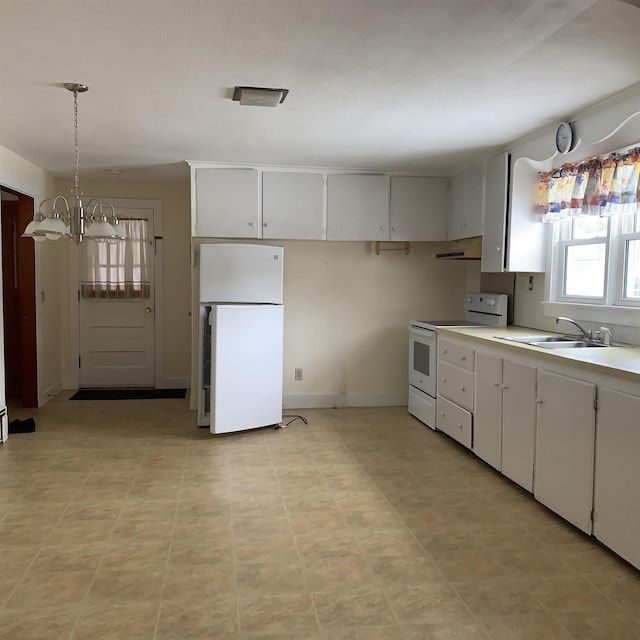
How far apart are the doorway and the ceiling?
100 centimetres

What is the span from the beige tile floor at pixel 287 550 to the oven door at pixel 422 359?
653 millimetres

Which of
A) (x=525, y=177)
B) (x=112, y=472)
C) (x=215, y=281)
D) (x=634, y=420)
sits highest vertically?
(x=525, y=177)

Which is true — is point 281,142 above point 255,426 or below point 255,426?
above

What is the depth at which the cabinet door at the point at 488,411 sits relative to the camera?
3.69 m

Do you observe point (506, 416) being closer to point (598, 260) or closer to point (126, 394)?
point (598, 260)

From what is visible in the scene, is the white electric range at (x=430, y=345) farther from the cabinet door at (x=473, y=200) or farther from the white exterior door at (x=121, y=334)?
the white exterior door at (x=121, y=334)

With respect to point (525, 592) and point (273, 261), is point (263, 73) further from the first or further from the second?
point (525, 592)

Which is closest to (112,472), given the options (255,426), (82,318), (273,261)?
(255,426)

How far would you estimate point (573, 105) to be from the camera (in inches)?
132

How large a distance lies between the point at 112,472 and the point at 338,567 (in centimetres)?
185

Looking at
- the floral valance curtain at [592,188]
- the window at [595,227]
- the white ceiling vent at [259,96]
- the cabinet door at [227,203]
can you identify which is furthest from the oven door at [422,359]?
the white ceiling vent at [259,96]

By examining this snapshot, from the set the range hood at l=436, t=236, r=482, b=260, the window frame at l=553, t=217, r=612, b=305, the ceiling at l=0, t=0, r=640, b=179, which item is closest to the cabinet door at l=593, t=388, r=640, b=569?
the window frame at l=553, t=217, r=612, b=305

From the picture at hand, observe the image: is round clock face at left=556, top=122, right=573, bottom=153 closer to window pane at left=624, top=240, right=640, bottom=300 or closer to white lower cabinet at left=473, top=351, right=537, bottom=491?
window pane at left=624, top=240, right=640, bottom=300

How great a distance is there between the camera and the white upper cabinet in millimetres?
4840
